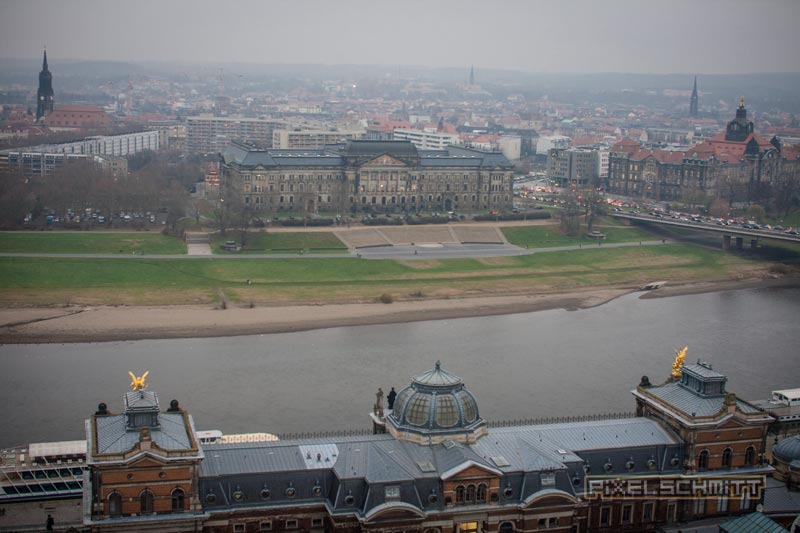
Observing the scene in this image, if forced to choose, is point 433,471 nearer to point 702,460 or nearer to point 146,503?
point 146,503

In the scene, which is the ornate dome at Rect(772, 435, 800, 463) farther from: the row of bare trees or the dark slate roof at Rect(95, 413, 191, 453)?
the row of bare trees

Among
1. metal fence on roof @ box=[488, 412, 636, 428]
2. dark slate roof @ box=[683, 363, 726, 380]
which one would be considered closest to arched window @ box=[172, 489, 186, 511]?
metal fence on roof @ box=[488, 412, 636, 428]

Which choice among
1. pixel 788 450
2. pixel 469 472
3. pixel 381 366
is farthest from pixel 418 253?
pixel 469 472

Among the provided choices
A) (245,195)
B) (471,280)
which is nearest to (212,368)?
(471,280)

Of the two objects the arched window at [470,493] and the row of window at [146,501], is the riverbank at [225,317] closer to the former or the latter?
the row of window at [146,501]

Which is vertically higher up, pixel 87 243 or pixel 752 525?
pixel 752 525
